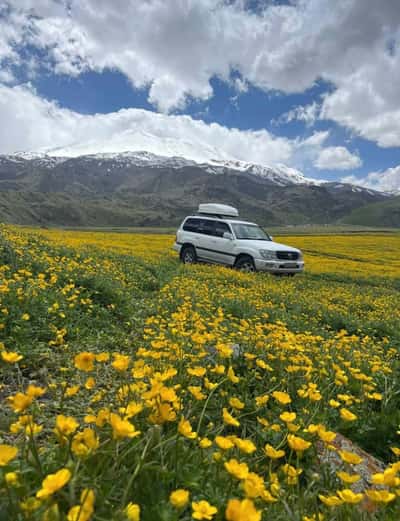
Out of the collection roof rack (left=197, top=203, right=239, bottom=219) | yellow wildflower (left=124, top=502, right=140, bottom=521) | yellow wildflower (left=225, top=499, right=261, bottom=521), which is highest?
roof rack (left=197, top=203, right=239, bottom=219)

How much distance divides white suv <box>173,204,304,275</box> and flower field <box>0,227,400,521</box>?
5280 millimetres

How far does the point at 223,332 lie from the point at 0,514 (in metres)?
3.11

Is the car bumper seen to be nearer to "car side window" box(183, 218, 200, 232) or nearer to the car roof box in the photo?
"car side window" box(183, 218, 200, 232)

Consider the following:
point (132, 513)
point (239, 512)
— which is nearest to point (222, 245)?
point (132, 513)

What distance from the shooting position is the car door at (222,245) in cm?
1322

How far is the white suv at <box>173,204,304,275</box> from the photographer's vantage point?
12.4 m

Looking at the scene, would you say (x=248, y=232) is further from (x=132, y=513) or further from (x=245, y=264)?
(x=132, y=513)

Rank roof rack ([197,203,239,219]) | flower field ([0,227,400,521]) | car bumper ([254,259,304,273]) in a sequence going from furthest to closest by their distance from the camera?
roof rack ([197,203,239,219]) < car bumper ([254,259,304,273]) < flower field ([0,227,400,521])

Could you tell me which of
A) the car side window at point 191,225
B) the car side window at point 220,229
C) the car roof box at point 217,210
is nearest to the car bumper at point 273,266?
the car side window at point 220,229

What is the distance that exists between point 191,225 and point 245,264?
3509 millimetres

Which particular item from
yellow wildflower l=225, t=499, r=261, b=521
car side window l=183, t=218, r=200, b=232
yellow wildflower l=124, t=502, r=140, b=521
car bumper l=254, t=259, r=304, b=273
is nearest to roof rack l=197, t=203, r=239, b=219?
car side window l=183, t=218, r=200, b=232

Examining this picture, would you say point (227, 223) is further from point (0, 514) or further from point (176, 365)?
point (0, 514)

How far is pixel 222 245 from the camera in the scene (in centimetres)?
1354

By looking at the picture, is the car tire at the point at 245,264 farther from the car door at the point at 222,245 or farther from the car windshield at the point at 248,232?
the car windshield at the point at 248,232
